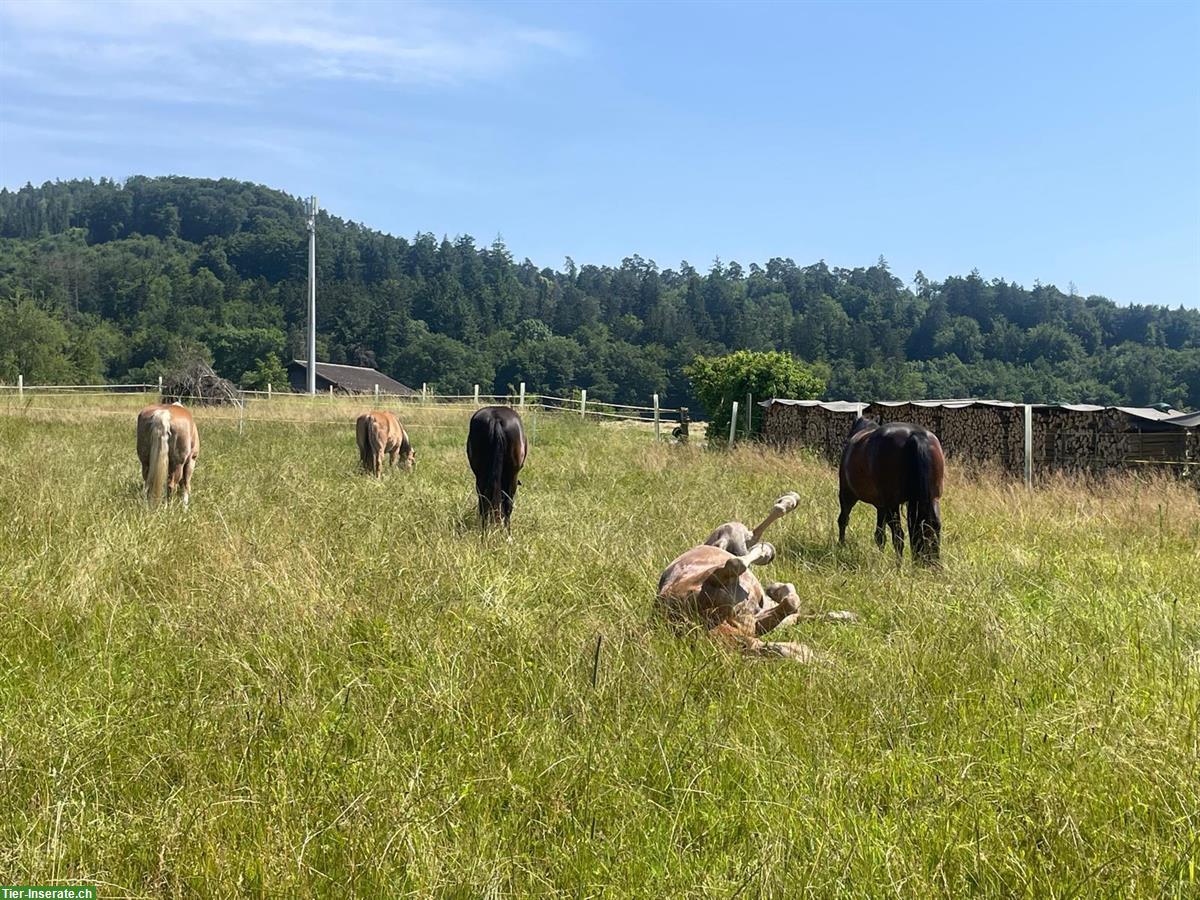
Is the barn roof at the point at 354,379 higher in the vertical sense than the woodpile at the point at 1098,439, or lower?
higher

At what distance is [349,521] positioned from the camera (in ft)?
21.8

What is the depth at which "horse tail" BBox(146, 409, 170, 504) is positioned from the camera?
7707 mm

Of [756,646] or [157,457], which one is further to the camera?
[157,457]

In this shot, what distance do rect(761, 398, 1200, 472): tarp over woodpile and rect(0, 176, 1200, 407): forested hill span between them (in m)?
48.0

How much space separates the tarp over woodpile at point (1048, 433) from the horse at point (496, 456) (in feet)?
26.0

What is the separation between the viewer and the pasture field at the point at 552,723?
222cm

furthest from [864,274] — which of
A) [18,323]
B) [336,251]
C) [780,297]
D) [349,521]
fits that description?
[349,521]

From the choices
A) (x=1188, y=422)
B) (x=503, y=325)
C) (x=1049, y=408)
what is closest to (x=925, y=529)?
(x=1049, y=408)

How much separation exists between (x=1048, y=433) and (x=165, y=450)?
11.9 meters

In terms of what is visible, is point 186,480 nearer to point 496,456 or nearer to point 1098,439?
point 496,456

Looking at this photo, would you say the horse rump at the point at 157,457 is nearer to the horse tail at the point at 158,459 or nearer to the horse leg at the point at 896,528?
the horse tail at the point at 158,459

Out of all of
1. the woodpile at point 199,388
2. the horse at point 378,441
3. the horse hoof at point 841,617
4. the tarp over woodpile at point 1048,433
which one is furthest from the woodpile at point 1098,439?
the woodpile at point 199,388

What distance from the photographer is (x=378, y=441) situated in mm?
12086

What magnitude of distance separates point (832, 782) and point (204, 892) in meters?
1.72
